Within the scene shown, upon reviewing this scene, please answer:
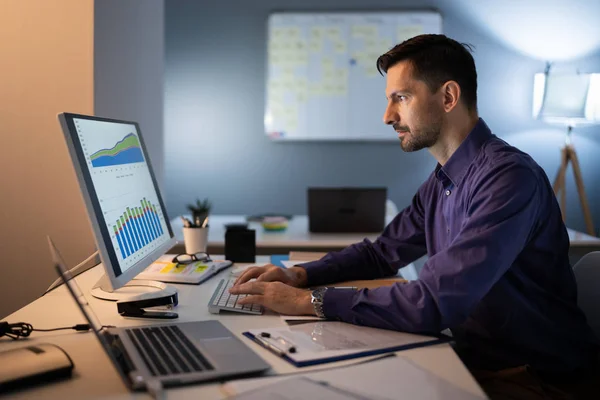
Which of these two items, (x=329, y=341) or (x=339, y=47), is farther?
(x=339, y=47)

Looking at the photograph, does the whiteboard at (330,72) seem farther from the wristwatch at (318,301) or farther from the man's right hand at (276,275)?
the wristwatch at (318,301)

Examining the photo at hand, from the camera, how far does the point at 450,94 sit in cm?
167

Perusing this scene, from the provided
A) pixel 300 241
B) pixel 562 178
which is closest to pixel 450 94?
pixel 300 241

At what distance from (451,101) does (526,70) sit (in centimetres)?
317

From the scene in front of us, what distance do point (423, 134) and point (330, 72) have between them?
2.98 metres

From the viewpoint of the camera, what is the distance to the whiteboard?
14.9 ft

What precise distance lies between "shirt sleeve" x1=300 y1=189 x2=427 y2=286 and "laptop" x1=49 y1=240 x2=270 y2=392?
61 cm

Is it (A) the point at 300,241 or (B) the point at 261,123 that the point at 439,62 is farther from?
(B) the point at 261,123

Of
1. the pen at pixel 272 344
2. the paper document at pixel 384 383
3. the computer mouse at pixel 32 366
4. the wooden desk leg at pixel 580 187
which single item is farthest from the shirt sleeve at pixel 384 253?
the wooden desk leg at pixel 580 187

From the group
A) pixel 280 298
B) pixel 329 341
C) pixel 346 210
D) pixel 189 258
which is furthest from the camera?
pixel 346 210

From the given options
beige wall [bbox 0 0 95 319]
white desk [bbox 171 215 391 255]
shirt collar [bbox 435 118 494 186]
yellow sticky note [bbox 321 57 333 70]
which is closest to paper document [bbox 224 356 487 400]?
shirt collar [bbox 435 118 494 186]

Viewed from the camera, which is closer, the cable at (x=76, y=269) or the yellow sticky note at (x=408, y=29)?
the cable at (x=76, y=269)

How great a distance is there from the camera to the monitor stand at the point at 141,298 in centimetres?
140

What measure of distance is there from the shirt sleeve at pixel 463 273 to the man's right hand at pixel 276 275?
0.34m
